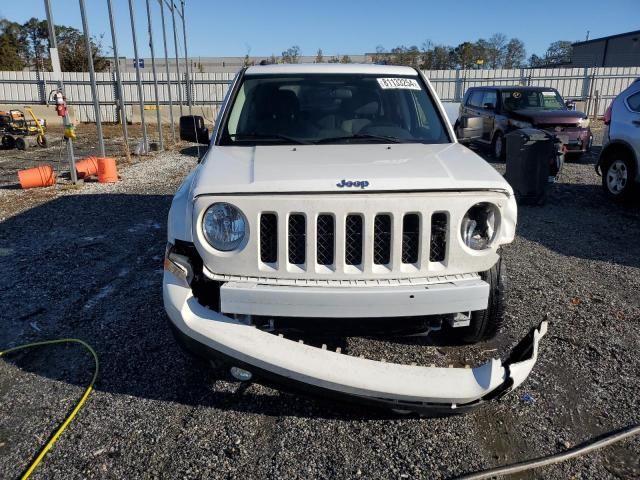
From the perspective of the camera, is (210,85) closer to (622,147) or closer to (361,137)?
(622,147)

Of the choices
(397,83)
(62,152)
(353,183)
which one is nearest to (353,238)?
(353,183)

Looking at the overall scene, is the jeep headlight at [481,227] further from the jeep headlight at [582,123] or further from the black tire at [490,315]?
the jeep headlight at [582,123]

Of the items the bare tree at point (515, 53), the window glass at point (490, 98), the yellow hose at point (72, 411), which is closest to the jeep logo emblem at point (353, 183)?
the yellow hose at point (72, 411)

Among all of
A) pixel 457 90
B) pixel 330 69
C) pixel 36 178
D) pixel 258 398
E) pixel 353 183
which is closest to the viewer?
pixel 353 183

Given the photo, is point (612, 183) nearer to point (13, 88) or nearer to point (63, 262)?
point (63, 262)

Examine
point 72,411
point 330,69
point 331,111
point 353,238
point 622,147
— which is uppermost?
point 330,69

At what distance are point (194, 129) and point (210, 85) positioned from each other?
2186 centimetres

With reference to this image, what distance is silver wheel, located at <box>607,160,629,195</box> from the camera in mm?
7918

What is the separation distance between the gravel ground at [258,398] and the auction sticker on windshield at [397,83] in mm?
2004

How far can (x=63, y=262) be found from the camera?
5301 mm

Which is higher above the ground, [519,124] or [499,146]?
[519,124]

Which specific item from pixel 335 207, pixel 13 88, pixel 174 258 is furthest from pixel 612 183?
pixel 13 88

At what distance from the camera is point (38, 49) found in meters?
41.1

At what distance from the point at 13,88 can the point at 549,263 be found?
26500mm
